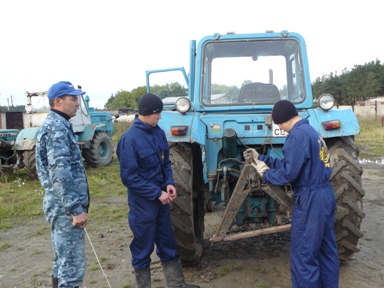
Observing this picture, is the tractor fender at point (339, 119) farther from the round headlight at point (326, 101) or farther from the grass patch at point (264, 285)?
the grass patch at point (264, 285)

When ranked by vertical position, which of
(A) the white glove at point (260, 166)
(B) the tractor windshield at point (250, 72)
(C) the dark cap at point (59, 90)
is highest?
(B) the tractor windshield at point (250, 72)

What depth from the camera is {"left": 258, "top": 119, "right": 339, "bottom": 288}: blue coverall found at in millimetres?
3143

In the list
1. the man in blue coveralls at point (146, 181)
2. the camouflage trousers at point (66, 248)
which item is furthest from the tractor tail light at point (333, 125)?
the camouflage trousers at point (66, 248)

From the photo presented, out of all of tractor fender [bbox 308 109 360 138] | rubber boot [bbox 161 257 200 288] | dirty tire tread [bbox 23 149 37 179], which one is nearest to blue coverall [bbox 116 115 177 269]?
rubber boot [bbox 161 257 200 288]

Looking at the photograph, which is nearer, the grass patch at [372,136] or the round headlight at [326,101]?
the round headlight at [326,101]

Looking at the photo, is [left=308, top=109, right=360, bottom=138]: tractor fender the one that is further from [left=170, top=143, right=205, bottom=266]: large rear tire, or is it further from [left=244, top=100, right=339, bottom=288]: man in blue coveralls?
[left=170, top=143, right=205, bottom=266]: large rear tire

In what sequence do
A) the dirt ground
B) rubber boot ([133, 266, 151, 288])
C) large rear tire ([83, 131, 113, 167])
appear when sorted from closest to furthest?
1. rubber boot ([133, 266, 151, 288])
2. the dirt ground
3. large rear tire ([83, 131, 113, 167])

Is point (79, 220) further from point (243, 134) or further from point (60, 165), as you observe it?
point (243, 134)

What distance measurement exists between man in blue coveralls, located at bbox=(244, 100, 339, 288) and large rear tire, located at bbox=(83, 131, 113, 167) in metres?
9.54

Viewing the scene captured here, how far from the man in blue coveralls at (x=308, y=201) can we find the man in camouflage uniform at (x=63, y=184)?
1.55 m

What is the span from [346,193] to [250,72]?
1.83 metres

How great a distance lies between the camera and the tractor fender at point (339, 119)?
4035mm

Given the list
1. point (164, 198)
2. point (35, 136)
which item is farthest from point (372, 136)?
point (164, 198)

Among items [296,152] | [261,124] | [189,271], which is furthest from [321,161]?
[189,271]
